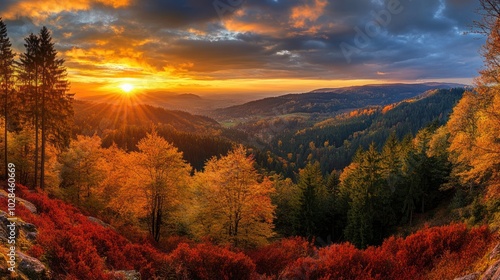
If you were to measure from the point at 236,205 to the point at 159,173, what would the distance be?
783 centimetres

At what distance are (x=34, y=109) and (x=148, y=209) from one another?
50.1 feet

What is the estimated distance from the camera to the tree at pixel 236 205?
25.5 meters

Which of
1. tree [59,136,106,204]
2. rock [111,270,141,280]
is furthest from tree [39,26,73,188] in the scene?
rock [111,270,141,280]

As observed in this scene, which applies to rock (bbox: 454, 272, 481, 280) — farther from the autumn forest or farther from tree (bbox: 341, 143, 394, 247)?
tree (bbox: 341, 143, 394, 247)

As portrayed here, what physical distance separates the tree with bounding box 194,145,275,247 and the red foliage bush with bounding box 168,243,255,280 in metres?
11.5

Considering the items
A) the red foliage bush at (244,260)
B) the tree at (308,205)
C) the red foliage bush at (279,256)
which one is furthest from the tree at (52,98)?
the tree at (308,205)

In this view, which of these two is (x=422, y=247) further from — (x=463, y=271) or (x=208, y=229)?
(x=208, y=229)

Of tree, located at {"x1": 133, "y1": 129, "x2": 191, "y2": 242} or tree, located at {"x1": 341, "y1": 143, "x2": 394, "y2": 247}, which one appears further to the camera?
tree, located at {"x1": 341, "y1": 143, "x2": 394, "y2": 247}

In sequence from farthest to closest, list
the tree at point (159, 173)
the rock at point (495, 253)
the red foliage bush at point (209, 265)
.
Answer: the tree at point (159, 173) < the red foliage bush at point (209, 265) < the rock at point (495, 253)

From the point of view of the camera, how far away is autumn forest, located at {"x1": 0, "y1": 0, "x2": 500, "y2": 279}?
12547 millimetres

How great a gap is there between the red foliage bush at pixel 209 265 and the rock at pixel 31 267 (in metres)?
4.88

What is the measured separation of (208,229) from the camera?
1036 inches

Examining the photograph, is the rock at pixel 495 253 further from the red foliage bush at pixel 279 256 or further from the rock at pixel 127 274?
the rock at pixel 127 274

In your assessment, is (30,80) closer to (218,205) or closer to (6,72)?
(6,72)
